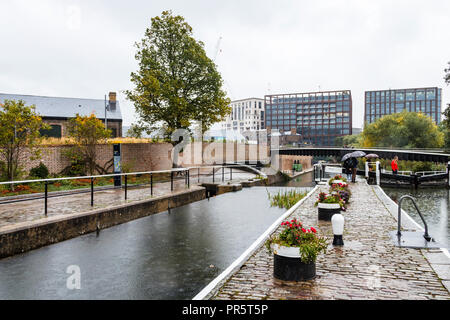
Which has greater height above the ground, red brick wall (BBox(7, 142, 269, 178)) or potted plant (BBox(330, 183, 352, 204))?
red brick wall (BBox(7, 142, 269, 178))

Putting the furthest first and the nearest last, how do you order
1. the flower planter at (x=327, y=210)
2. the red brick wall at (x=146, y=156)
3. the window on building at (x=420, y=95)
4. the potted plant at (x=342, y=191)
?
the window on building at (x=420, y=95) < the red brick wall at (x=146, y=156) < the potted plant at (x=342, y=191) < the flower planter at (x=327, y=210)

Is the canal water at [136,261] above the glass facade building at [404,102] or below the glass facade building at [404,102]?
below

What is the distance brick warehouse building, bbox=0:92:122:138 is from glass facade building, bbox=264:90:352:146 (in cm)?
11469

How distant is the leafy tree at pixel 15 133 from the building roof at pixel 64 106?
2384 centimetres

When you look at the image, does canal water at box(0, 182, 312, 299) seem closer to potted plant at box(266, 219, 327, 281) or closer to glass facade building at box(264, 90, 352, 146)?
potted plant at box(266, 219, 327, 281)

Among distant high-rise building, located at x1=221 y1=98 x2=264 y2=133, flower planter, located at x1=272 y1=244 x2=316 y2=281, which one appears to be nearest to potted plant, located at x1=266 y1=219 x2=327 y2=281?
flower planter, located at x1=272 y1=244 x2=316 y2=281

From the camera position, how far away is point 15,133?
1645 centimetres

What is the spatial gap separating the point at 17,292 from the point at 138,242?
4011 mm

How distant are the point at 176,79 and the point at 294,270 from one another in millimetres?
21138

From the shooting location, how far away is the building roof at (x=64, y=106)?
1630 inches

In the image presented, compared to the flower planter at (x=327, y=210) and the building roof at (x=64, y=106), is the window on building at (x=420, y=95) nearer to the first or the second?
the building roof at (x=64, y=106)

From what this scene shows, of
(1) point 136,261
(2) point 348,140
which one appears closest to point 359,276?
(1) point 136,261

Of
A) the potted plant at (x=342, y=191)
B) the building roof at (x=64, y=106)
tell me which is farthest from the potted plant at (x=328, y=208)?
the building roof at (x=64, y=106)

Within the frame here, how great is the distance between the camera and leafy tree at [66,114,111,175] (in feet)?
69.7
